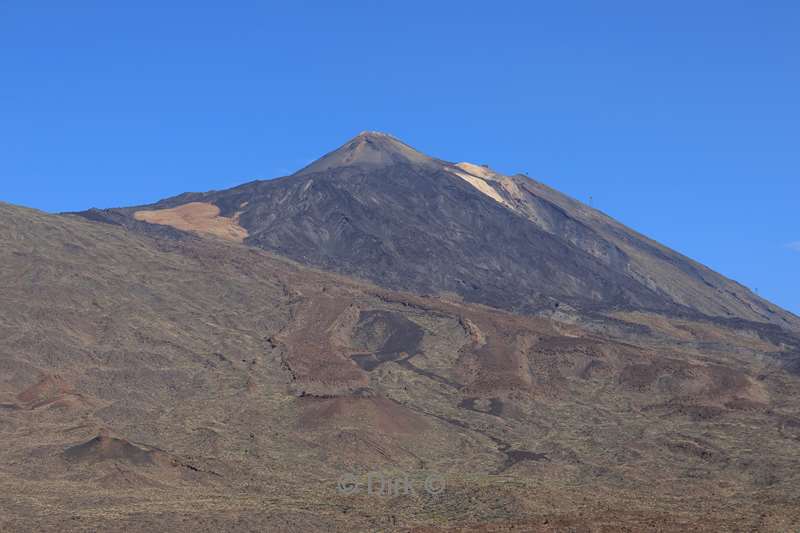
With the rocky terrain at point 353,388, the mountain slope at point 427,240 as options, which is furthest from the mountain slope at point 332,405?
the mountain slope at point 427,240

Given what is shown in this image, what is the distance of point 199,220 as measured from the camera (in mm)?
172000

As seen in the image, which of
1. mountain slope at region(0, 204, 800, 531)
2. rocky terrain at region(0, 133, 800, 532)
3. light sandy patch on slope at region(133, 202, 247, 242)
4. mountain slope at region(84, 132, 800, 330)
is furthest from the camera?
light sandy patch on slope at region(133, 202, 247, 242)

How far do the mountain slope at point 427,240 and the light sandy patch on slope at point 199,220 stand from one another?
10.8 inches

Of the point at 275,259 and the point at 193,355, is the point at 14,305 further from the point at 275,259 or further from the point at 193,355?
the point at 275,259

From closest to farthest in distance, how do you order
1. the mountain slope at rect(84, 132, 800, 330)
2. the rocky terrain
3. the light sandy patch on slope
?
the rocky terrain < the mountain slope at rect(84, 132, 800, 330) < the light sandy patch on slope

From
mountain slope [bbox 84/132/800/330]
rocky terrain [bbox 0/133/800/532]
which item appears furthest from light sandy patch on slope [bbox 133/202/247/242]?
rocky terrain [bbox 0/133/800/532]

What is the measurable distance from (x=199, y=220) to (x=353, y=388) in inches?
3170

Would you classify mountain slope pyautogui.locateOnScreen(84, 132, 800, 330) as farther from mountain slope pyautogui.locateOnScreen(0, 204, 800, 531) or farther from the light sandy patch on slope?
mountain slope pyautogui.locateOnScreen(0, 204, 800, 531)

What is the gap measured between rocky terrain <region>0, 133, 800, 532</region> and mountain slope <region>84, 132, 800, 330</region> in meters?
0.75

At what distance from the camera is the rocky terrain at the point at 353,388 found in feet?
205

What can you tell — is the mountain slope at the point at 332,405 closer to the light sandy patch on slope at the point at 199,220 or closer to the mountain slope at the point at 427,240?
the mountain slope at the point at 427,240

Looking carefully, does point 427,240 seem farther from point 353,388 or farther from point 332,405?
point 332,405

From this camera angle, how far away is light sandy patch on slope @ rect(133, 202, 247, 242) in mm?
163875

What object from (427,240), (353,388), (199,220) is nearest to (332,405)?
(353,388)
